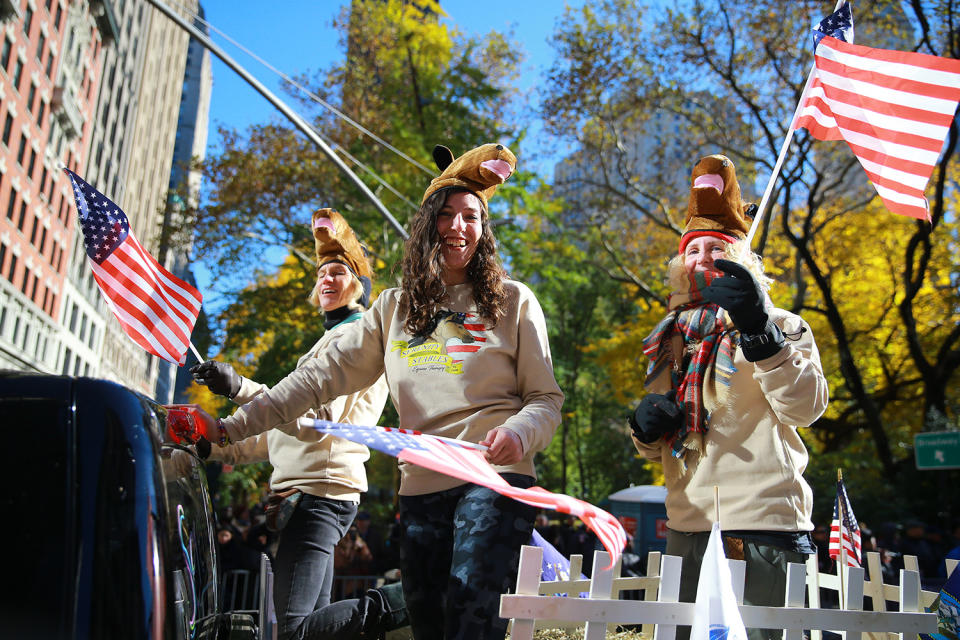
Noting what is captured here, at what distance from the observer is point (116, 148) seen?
186 feet

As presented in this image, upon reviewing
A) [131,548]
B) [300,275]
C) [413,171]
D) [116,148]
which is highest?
[116,148]

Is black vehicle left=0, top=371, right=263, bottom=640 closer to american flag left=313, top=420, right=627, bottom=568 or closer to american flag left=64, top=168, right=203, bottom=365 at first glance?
american flag left=313, top=420, right=627, bottom=568

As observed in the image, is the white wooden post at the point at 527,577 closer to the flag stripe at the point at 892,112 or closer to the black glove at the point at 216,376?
the black glove at the point at 216,376

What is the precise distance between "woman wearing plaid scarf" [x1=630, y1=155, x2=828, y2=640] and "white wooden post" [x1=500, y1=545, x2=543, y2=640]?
2.87 ft

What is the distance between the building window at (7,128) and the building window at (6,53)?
207 cm

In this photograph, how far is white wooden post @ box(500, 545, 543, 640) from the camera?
266 cm

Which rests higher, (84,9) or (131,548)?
(84,9)

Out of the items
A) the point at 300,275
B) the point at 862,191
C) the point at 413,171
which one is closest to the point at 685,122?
the point at 862,191

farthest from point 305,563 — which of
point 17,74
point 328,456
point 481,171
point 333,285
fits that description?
point 17,74

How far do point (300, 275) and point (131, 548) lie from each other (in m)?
18.0

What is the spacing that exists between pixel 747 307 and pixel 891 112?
1872 millimetres

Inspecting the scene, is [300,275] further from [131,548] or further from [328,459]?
[131,548]

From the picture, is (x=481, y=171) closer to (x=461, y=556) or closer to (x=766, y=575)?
(x=461, y=556)

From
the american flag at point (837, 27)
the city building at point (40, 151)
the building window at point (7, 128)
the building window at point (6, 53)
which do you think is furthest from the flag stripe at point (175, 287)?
the building window at point (7, 128)
